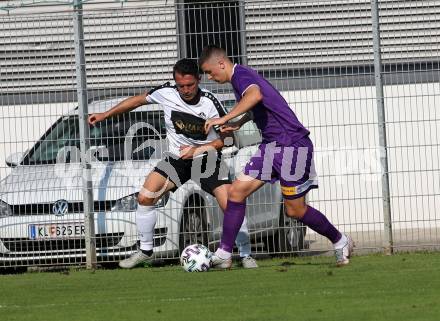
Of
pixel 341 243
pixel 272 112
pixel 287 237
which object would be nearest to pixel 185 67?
pixel 272 112

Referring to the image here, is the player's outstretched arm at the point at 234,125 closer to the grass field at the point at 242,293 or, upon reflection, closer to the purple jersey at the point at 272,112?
the purple jersey at the point at 272,112

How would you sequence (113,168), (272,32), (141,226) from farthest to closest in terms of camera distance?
(272,32) → (113,168) → (141,226)

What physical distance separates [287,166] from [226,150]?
6.75 ft

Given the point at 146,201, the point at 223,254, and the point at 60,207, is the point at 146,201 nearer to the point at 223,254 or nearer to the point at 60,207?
the point at 223,254

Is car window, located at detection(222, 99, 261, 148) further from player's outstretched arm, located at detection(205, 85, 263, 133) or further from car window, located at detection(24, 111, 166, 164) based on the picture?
player's outstretched arm, located at detection(205, 85, 263, 133)

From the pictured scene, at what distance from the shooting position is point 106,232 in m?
14.2

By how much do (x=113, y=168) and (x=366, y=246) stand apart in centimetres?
284

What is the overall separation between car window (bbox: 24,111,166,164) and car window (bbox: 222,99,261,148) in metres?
0.74

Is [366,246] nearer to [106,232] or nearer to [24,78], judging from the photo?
[106,232]

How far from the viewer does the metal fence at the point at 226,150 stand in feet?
46.3

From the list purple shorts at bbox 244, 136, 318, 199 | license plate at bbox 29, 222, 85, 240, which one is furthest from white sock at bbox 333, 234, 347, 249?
license plate at bbox 29, 222, 85, 240

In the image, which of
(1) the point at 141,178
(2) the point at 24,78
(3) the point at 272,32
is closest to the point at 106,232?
(1) the point at 141,178

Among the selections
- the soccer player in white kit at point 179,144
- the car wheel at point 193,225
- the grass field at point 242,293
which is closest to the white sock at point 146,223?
the soccer player in white kit at point 179,144

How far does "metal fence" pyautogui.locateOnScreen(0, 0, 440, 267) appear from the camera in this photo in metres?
14.1
